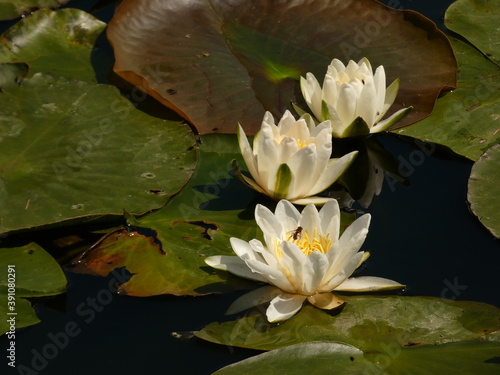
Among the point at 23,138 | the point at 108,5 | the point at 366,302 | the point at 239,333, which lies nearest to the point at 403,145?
the point at 366,302

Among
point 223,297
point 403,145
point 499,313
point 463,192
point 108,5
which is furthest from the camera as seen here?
point 108,5

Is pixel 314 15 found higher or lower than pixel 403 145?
higher

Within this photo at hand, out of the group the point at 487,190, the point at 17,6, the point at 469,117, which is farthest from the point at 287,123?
the point at 17,6

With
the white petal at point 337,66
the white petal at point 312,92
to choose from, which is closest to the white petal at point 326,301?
the white petal at point 312,92

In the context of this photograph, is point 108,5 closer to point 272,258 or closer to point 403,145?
point 403,145

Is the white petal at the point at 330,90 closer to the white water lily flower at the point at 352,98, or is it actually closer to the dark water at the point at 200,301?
the white water lily flower at the point at 352,98

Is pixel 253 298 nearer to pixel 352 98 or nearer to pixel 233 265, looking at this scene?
pixel 233 265
